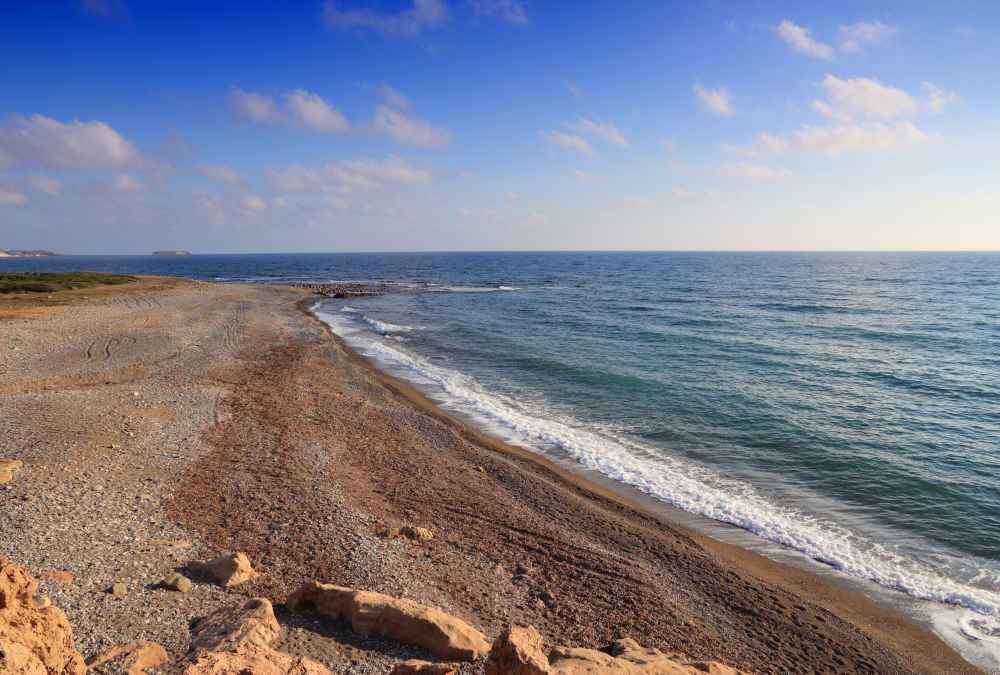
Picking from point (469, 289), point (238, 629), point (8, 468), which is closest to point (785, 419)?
point (238, 629)

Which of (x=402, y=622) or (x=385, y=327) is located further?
(x=385, y=327)

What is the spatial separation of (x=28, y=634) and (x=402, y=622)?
12.9 feet

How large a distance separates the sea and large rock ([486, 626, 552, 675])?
27.7ft

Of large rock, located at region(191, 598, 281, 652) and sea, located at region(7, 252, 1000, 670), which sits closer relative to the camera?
large rock, located at region(191, 598, 281, 652)

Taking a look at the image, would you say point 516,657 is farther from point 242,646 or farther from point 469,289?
point 469,289

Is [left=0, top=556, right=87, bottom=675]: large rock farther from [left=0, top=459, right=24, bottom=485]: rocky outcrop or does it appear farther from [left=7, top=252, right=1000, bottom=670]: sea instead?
[left=7, top=252, right=1000, bottom=670]: sea

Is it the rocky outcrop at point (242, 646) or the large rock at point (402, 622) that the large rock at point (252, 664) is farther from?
the large rock at point (402, 622)

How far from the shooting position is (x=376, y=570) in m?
9.25

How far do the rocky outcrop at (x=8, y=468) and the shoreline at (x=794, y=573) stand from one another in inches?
463

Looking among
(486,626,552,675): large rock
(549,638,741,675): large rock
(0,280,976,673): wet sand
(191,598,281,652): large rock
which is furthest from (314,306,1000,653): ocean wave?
(191,598,281,652): large rock


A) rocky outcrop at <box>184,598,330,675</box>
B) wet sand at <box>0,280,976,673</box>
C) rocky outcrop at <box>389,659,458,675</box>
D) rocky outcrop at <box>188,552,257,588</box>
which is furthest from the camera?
wet sand at <box>0,280,976,673</box>

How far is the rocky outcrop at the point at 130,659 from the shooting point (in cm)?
589

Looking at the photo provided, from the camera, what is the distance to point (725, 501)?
1453 cm

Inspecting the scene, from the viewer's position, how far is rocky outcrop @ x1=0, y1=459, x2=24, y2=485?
10.9 meters
